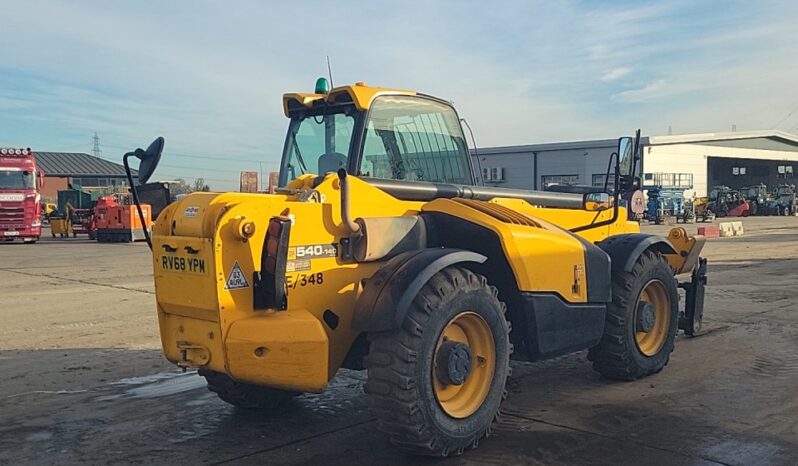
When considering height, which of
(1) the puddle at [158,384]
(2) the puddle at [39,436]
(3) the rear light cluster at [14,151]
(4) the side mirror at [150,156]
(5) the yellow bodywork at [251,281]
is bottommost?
(1) the puddle at [158,384]

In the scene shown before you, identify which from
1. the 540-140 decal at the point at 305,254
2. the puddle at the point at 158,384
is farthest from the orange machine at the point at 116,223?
the 540-140 decal at the point at 305,254

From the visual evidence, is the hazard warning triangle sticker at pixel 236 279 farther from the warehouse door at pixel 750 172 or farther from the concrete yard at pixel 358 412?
the warehouse door at pixel 750 172

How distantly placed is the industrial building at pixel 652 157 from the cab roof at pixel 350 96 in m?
35.7

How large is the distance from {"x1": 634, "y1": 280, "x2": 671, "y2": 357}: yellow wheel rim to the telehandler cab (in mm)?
393

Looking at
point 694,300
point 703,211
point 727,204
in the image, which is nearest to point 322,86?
point 694,300

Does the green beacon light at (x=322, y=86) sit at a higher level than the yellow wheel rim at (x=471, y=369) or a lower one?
higher

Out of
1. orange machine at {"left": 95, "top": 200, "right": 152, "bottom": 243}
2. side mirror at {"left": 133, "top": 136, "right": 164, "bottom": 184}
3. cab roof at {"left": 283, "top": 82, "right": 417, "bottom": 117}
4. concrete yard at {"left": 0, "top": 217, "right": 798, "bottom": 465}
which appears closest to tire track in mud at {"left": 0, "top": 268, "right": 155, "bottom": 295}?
concrete yard at {"left": 0, "top": 217, "right": 798, "bottom": 465}

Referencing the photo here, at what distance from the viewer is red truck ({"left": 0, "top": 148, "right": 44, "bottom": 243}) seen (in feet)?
84.7

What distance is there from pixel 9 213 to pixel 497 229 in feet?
85.7

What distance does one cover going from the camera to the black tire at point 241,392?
5.07 m

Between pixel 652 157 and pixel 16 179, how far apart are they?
119 ft

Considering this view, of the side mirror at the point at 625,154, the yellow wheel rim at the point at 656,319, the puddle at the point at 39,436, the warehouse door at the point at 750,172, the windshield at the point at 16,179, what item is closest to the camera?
the puddle at the point at 39,436

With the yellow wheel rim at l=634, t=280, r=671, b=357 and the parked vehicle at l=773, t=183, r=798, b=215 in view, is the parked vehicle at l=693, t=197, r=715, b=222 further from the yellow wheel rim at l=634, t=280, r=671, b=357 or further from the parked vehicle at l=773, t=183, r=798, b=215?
the yellow wheel rim at l=634, t=280, r=671, b=357

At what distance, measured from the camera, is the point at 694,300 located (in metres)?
7.32
